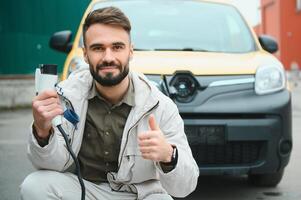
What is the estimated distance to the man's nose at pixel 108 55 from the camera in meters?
2.57

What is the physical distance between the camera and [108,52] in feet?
8.46

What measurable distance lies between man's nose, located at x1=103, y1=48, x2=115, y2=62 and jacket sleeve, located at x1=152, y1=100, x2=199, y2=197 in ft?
1.24

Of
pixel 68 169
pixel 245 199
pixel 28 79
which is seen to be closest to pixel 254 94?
pixel 245 199

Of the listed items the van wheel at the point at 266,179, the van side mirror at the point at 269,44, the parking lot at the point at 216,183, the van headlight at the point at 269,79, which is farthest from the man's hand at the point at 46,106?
the van side mirror at the point at 269,44

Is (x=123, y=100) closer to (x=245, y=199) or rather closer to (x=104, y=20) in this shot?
(x=104, y=20)

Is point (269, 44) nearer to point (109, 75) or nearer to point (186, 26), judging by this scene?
point (186, 26)

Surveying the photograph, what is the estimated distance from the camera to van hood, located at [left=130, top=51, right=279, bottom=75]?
4172 millimetres

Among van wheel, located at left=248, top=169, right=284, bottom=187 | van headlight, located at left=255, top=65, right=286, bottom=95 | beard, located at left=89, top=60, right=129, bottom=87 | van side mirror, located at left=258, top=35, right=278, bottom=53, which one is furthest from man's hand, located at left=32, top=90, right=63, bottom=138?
van side mirror, located at left=258, top=35, right=278, bottom=53

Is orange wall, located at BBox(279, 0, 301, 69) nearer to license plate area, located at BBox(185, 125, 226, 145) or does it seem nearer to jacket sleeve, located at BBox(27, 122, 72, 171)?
license plate area, located at BBox(185, 125, 226, 145)

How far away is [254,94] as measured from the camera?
4.20m

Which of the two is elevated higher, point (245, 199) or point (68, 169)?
point (68, 169)

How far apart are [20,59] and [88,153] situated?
9670 mm

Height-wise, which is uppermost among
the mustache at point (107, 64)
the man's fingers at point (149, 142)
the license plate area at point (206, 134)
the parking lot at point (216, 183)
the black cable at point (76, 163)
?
the mustache at point (107, 64)

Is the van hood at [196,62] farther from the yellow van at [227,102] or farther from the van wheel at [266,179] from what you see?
the van wheel at [266,179]
